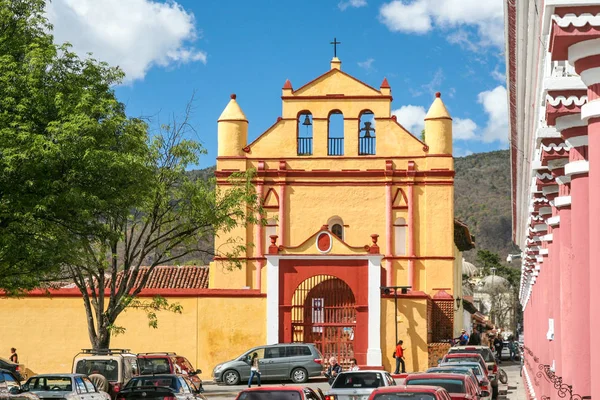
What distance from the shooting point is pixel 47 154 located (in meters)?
20.6

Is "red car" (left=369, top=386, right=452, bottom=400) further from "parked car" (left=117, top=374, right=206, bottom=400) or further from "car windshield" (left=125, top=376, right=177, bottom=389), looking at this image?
"car windshield" (left=125, top=376, right=177, bottom=389)

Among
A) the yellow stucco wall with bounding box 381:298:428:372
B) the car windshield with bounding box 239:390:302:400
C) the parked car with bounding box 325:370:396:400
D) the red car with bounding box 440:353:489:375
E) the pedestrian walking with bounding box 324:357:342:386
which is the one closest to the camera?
the car windshield with bounding box 239:390:302:400

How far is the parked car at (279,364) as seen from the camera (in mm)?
37719

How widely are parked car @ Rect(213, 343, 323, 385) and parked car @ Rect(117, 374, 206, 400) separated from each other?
13.0 metres

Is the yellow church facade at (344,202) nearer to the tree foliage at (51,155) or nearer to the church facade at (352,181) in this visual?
the church facade at (352,181)

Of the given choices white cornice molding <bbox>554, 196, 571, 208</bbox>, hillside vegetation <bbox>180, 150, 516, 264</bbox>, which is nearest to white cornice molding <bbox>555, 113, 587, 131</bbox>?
white cornice molding <bbox>554, 196, 571, 208</bbox>

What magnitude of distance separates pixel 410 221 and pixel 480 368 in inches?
809

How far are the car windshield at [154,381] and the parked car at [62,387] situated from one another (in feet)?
3.42

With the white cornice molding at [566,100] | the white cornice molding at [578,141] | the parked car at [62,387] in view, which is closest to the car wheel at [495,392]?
the parked car at [62,387]

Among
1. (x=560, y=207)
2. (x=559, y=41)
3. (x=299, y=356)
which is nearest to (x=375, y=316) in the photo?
(x=299, y=356)

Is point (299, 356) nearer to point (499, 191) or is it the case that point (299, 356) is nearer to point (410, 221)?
point (410, 221)

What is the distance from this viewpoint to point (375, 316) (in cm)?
4078

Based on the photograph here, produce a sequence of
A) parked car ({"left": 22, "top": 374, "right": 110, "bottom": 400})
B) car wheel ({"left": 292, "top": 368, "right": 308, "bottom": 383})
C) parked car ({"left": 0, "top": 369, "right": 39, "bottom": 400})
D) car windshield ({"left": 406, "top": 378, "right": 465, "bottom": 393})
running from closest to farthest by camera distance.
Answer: parked car ({"left": 0, "top": 369, "right": 39, "bottom": 400}) → car windshield ({"left": 406, "top": 378, "right": 465, "bottom": 393}) → parked car ({"left": 22, "top": 374, "right": 110, "bottom": 400}) → car wheel ({"left": 292, "top": 368, "right": 308, "bottom": 383})

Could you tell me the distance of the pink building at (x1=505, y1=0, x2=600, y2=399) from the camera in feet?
28.9
